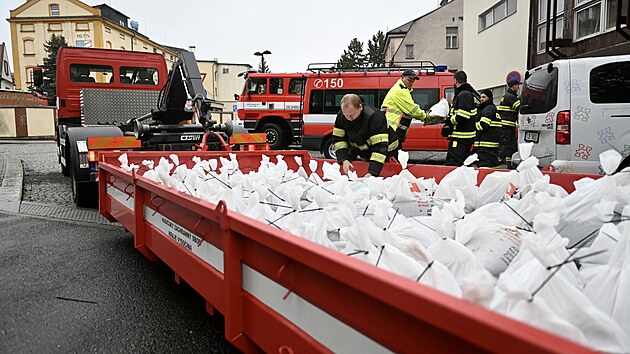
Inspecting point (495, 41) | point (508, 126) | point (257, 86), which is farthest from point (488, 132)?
point (495, 41)

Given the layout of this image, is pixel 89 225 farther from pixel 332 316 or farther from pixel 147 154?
pixel 332 316

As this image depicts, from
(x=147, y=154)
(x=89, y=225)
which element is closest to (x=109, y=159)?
(x=147, y=154)

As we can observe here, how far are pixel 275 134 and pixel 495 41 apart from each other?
28.1 ft

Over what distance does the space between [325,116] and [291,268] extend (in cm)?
1214

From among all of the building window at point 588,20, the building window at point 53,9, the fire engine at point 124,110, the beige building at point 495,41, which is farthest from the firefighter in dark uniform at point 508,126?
the building window at point 53,9

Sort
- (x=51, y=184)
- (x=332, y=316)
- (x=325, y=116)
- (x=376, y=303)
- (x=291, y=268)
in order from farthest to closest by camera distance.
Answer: (x=325, y=116), (x=51, y=184), (x=291, y=268), (x=332, y=316), (x=376, y=303)

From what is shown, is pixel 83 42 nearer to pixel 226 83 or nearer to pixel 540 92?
pixel 226 83

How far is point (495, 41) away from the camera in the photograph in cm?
1712

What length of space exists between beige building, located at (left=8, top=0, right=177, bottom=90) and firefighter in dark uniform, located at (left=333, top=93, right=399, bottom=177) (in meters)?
45.1

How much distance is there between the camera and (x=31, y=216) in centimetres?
601

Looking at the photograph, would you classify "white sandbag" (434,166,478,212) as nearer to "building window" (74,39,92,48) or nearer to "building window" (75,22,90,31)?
"building window" (74,39,92,48)

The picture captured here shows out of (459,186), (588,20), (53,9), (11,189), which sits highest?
(53,9)

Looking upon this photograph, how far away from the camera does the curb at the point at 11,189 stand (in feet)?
21.4

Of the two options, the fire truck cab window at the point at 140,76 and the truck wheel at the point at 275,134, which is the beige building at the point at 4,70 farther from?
the fire truck cab window at the point at 140,76
